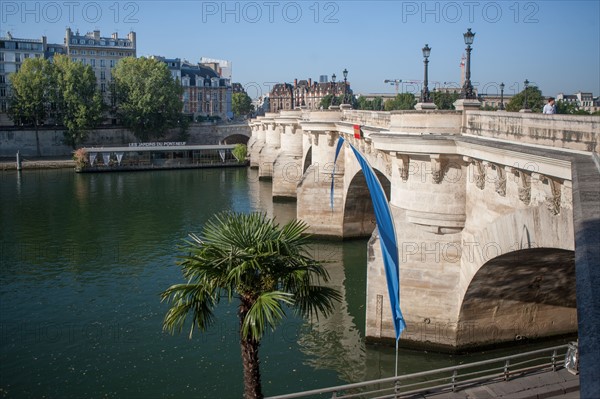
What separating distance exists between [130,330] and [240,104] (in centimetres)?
13784

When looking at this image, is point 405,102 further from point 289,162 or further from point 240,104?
point 240,104

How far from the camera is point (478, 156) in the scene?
48.9 feet

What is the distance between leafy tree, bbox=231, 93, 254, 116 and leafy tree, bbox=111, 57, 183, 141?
69.8 meters

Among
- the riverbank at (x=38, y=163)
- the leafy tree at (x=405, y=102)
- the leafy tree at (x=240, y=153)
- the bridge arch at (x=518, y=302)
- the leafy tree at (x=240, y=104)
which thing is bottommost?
the bridge arch at (x=518, y=302)

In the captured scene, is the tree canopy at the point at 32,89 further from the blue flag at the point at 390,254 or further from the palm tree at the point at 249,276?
the palm tree at the point at 249,276

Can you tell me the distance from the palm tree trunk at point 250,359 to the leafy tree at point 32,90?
Answer: 7435 centimetres

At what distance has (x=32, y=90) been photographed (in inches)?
3063

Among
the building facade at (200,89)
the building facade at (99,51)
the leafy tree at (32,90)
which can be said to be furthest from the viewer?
the building facade at (200,89)

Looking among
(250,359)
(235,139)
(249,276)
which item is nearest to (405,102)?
(235,139)

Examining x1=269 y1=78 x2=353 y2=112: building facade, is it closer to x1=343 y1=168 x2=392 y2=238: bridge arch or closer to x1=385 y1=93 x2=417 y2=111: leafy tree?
x1=385 y1=93 x2=417 y2=111: leafy tree

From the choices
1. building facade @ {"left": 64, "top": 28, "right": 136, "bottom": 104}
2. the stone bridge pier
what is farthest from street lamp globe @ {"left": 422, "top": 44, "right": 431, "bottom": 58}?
building facade @ {"left": 64, "top": 28, "right": 136, "bottom": 104}

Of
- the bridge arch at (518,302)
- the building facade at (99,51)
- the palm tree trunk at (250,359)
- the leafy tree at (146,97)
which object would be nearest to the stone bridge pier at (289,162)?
the bridge arch at (518,302)

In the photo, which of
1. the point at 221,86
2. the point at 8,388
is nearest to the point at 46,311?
the point at 8,388

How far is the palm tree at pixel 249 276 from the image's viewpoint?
10867 millimetres
